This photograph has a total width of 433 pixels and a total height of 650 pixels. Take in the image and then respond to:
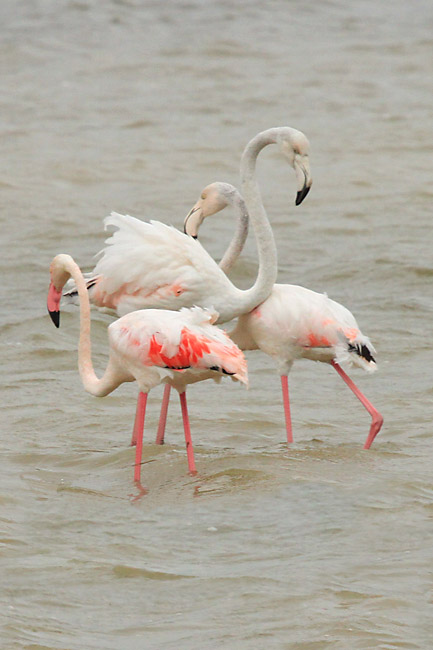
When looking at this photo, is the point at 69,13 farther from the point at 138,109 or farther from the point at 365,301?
the point at 365,301

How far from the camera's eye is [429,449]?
654 centimetres

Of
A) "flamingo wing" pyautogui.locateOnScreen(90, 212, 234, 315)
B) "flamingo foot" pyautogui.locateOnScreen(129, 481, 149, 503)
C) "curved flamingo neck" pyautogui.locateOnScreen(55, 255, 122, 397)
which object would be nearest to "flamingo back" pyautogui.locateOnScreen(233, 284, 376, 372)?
"flamingo wing" pyautogui.locateOnScreen(90, 212, 234, 315)

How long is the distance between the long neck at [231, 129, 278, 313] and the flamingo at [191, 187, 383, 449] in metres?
0.09

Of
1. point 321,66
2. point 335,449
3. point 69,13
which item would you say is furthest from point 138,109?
point 335,449

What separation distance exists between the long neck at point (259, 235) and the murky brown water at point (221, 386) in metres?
0.85

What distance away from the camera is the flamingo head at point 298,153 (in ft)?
21.9

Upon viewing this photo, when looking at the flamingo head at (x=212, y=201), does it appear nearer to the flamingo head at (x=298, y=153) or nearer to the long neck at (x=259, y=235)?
the long neck at (x=259, y=235)

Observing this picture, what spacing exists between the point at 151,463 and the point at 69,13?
52.7ft

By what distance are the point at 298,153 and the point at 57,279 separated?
1.53 metres

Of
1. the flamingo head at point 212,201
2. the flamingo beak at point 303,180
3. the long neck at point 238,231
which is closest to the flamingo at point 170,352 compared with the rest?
the flamingo beak at point 303,180

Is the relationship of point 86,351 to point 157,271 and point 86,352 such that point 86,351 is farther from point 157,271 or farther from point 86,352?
point 157,271

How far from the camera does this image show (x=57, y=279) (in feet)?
21.8

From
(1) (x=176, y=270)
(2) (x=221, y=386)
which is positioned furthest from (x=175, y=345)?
(2) (x=221, y=386)

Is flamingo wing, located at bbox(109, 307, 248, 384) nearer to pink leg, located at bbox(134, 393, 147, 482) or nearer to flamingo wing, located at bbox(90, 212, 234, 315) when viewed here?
pink leg, located at bbox(134, 393, 147, 482)
